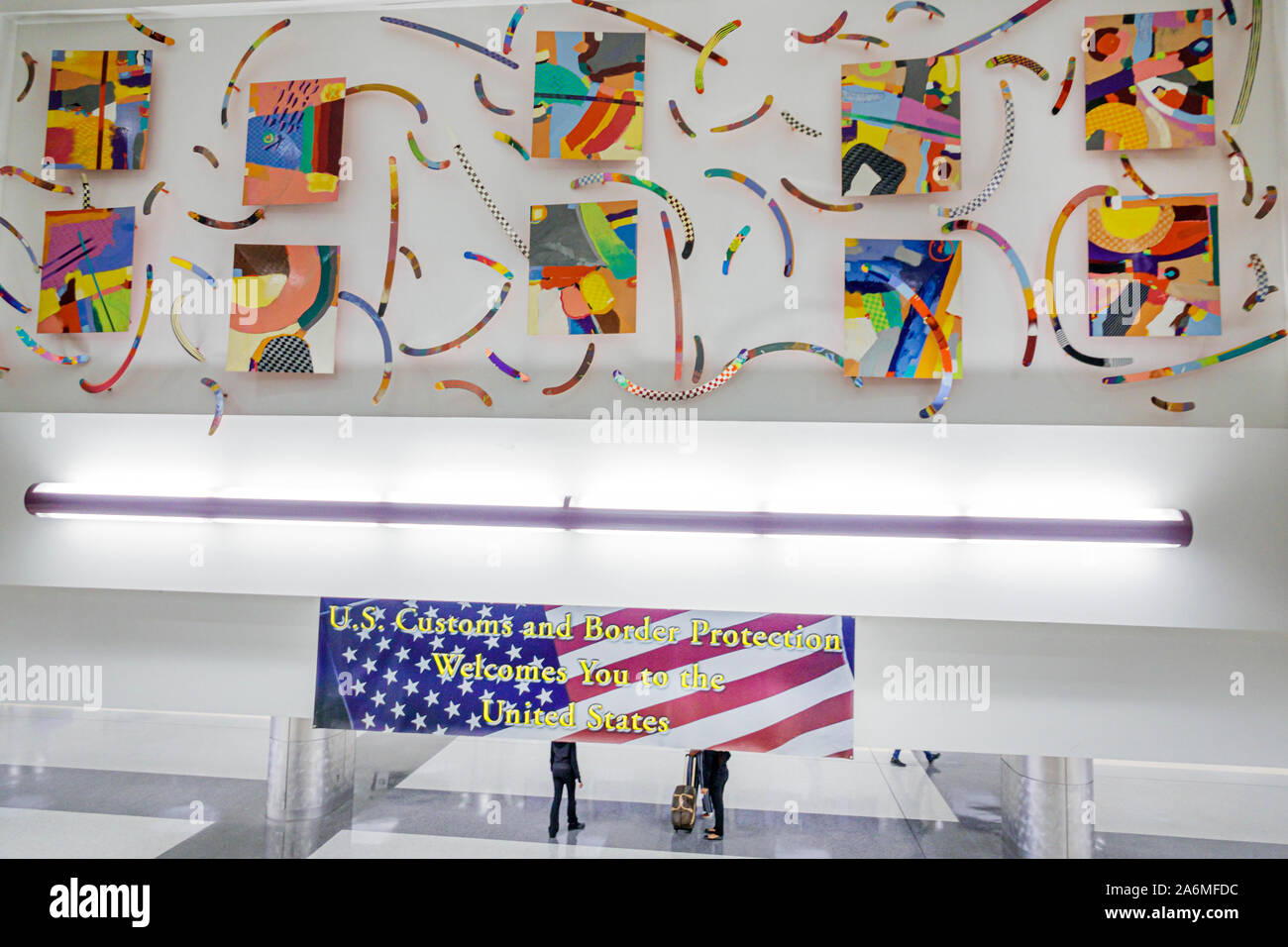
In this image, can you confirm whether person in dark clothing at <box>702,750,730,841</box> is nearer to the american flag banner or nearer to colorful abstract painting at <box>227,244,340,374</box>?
the american flag banner

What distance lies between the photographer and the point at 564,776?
11.2 ft

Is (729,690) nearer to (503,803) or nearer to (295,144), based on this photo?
(295,144)

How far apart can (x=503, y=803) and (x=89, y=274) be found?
3.15 metres

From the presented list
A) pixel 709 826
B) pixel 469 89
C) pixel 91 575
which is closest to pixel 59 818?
pixel 91 575

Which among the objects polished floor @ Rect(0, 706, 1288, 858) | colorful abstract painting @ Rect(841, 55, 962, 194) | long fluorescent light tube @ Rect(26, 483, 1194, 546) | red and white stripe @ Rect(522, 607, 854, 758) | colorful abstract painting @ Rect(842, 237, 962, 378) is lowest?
polished floor @ Rect(0, 706, 1288, 858)

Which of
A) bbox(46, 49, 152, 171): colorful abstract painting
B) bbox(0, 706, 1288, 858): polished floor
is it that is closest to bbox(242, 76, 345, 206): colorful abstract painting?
bbox(46, 49, 152, 171): colorful abstract painting

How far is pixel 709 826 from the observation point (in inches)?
139

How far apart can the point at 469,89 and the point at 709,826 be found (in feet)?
11.5

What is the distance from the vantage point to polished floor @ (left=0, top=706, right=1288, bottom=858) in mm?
3152

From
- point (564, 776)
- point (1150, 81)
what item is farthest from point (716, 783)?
point (1150, 81)

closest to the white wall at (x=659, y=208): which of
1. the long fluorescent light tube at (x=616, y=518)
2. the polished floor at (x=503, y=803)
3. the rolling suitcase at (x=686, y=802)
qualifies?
the long fluorescent light tube at (x=616, y=518)

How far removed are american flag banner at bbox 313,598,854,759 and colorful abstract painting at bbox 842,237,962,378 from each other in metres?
0.78
